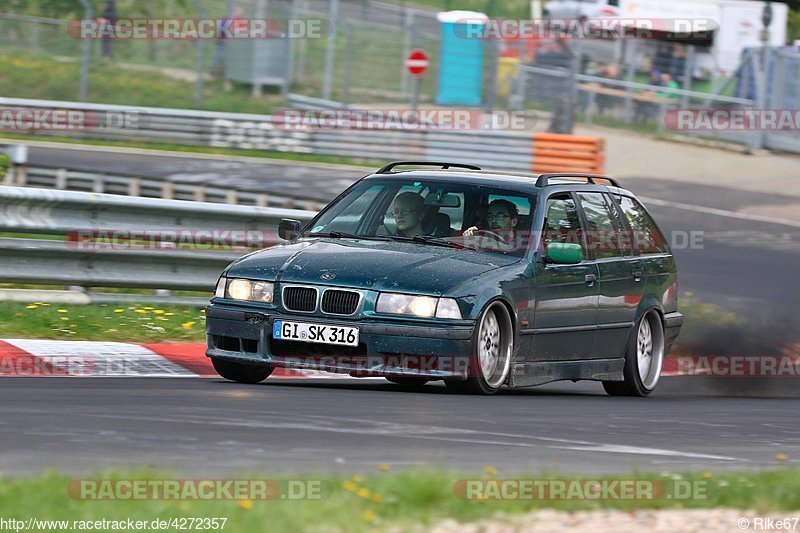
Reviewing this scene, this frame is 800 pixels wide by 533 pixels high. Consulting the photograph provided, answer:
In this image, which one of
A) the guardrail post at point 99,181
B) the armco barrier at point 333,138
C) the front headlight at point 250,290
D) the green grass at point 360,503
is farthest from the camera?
the armco barrier at point 333,138

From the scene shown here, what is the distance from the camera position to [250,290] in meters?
8.89

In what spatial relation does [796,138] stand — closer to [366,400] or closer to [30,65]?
[30,65]

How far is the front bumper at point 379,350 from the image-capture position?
850 centimetres

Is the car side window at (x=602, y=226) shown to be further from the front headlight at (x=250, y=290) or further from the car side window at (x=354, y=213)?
the front headlight at (x=250, y=290)

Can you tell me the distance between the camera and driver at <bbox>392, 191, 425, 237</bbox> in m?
9.54

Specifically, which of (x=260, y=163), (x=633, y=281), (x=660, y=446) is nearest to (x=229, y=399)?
(x=660, y=446)

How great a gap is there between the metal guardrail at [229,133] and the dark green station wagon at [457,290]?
17539 millimetres

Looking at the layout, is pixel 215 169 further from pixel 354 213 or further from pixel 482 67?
pixel 354 213

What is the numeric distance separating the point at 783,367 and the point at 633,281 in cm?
336

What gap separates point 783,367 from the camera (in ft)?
43.9

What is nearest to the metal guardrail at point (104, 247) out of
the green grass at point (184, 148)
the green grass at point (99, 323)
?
the green grass at point (99, 323)

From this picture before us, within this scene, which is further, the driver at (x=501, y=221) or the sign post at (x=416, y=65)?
the sign post at (x=416, y=65)

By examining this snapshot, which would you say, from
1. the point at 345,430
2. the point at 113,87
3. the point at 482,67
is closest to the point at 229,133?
the point at 113,87

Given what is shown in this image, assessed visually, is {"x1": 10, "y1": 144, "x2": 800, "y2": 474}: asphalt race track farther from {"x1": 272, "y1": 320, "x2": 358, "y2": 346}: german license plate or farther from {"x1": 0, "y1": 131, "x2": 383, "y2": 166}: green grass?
{"x1": 0, "y1": 131, "x2": 383, "y2": 166}: green grass
